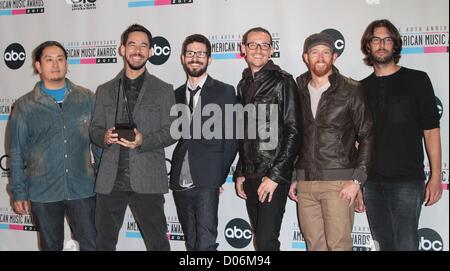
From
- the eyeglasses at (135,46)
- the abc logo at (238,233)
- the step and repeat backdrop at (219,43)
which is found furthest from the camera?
the abc logo at (238,233)

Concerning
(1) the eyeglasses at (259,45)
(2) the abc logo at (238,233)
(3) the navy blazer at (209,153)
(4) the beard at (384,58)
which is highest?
(1) the eyeglasses at (259,45)

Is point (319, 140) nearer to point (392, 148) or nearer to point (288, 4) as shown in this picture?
point (392, 148)

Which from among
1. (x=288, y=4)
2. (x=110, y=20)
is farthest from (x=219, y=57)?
(x=110, y=20)

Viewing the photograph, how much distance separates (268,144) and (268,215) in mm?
418

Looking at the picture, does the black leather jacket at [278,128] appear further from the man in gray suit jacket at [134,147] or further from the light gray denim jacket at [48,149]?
the light gray denim jacket at [48,149]

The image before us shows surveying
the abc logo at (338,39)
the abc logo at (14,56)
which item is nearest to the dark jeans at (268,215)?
the abc logo at (338,39)

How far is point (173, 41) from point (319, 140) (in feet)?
5.09

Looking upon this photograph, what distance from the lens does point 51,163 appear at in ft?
10.5

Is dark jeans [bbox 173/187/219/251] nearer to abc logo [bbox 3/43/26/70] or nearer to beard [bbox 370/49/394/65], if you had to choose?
beard [bbox 370/49/394/65]

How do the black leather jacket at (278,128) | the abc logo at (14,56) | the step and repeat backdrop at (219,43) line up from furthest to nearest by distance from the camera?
→ the abc logo at (14,56), the step and repeat backdrop at (219,43), the black leather jacket at (278,128)

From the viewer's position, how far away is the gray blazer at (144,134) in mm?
3020

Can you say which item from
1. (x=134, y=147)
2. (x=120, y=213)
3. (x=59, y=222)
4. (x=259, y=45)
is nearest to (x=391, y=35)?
(x=259, y=45)

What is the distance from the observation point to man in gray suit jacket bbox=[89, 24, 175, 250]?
9.91 feet

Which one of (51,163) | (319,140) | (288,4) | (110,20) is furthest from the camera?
(110,20)
